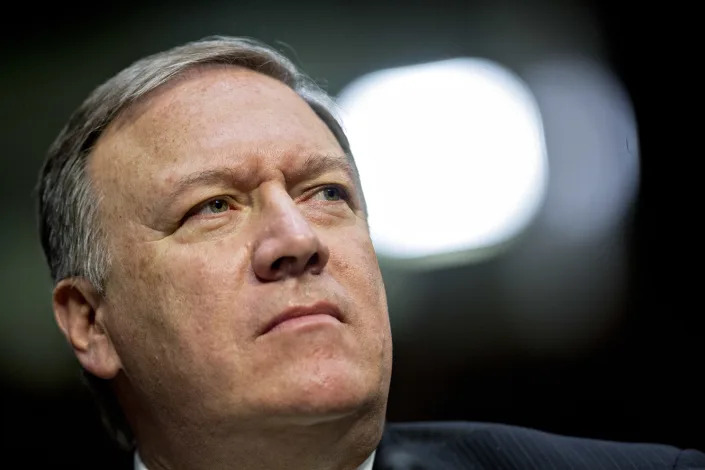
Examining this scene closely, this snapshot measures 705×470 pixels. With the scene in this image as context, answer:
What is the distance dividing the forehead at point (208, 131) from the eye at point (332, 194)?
0.23ft

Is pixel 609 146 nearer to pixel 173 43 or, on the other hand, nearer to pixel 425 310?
pixel 425 310

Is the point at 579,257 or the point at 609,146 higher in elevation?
the point at 609,146

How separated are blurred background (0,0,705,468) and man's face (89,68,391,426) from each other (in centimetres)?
47

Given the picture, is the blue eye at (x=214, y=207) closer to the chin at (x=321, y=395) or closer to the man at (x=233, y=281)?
the man at (x=233, y=281)

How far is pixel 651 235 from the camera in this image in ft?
6.14

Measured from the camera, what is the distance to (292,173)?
1.43 meters

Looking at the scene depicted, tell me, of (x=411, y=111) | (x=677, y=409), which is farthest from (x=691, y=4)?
(x=677, y=409)

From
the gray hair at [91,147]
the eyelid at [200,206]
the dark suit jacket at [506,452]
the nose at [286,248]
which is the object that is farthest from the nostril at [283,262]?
the dark suit jacket at [506,452]

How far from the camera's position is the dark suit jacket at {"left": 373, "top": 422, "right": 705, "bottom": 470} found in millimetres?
1521

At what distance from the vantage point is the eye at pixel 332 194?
1.49 m

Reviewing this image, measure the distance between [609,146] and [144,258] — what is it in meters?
1.16

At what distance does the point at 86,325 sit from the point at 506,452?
0.89 meters

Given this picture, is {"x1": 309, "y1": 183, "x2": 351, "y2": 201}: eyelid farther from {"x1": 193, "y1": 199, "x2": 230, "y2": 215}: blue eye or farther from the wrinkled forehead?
{"x1": 193, "y1": 199, "x2": 230, "y2": 215}: blue eye

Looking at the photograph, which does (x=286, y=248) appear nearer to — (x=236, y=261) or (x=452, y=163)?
(x=236, y=261)
